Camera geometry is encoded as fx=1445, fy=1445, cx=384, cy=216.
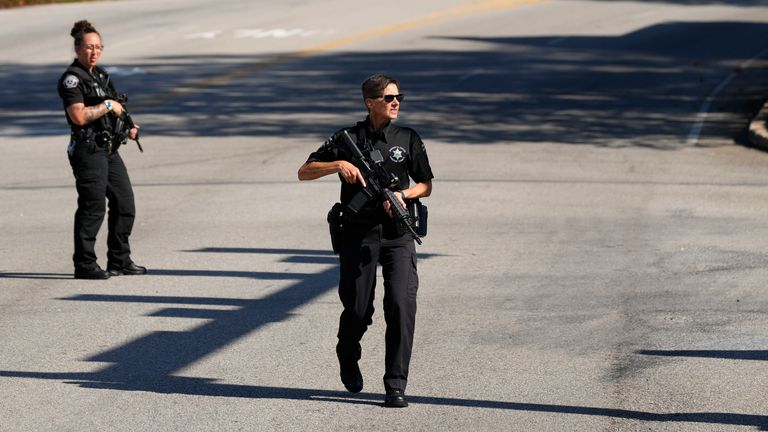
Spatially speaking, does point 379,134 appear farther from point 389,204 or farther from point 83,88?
point 83,88

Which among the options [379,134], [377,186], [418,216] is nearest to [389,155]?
[379,134]

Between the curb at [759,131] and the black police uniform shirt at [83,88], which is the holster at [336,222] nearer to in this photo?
the black police uniform shirt at [83,88]

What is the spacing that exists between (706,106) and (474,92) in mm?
4214

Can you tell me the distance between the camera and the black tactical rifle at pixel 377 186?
7.52 meters

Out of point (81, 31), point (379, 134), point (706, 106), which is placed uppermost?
point (81, 31)

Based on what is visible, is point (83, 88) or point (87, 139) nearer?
point (83, 88)

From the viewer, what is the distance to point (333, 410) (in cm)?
773

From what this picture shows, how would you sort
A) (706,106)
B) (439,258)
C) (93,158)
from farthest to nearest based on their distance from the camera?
(706,106), (439,258), (93,158)

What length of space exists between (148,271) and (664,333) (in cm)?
447

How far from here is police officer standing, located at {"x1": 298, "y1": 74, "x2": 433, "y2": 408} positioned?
25.2ft

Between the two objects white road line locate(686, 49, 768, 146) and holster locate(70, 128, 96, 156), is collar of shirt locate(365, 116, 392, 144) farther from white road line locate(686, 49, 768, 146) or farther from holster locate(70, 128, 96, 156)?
white road line locate(686, 49, 768, 146)

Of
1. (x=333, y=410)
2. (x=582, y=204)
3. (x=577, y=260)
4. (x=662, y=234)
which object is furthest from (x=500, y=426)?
(x=582, y=204)

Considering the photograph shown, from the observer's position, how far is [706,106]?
23.4 meters

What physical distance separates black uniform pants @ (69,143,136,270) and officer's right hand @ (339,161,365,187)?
4.30 metres
